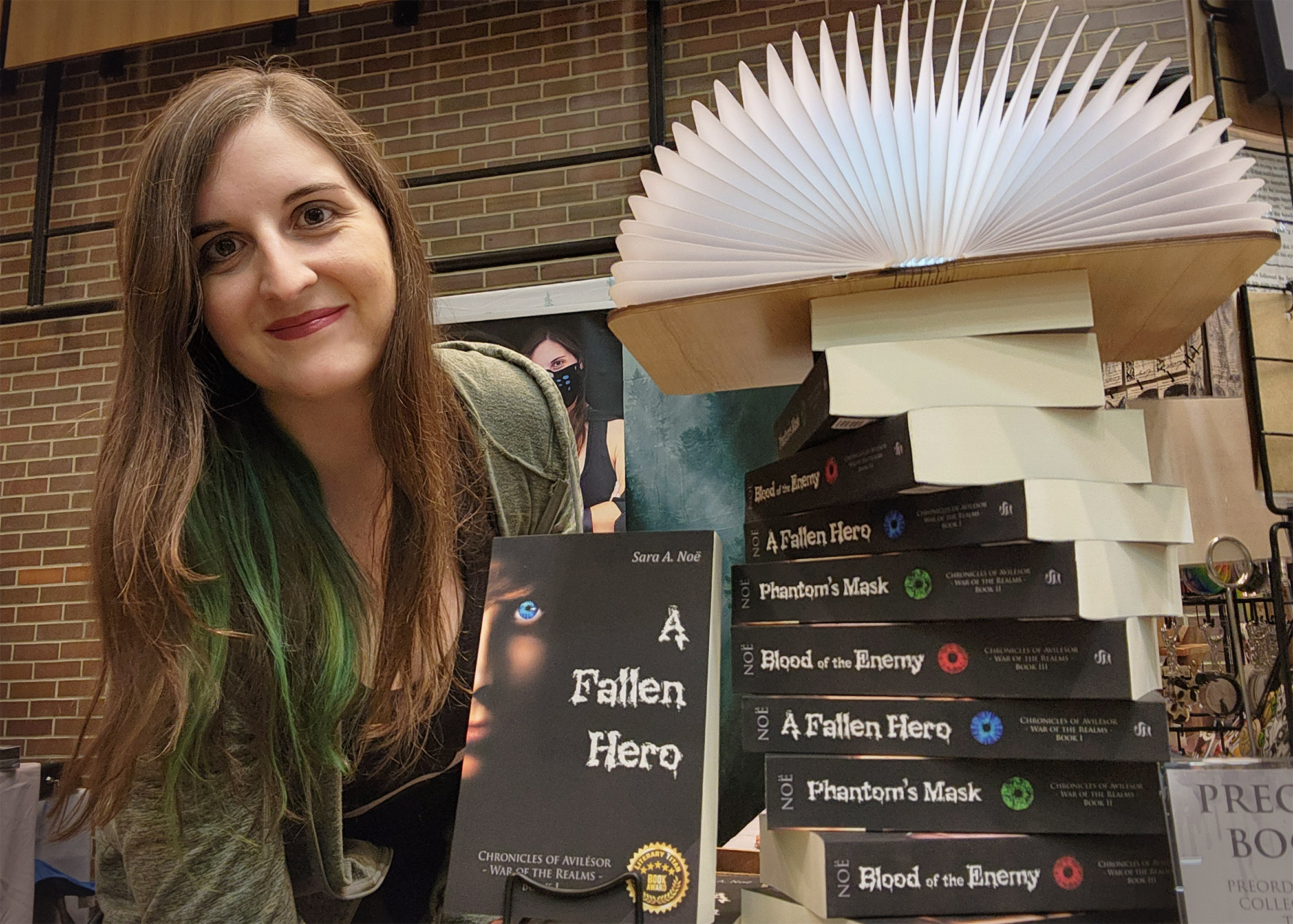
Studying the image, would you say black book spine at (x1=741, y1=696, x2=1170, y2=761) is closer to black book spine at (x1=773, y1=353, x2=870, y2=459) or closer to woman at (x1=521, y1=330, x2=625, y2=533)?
black book spine at (x1=773, y1=353, x2=870, y2=459)

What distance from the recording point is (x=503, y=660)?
2.37 ft

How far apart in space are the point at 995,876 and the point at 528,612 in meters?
0.40

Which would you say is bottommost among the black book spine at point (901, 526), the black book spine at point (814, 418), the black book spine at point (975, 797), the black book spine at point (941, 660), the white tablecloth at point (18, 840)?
the white tablecloth at point (18, 840)

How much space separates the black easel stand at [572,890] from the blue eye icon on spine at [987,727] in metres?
0.26

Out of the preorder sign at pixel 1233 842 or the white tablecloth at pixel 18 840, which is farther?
the white tablecloth at pixel 18 840

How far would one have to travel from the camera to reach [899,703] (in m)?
0.69

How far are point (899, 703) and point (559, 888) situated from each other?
0.28m

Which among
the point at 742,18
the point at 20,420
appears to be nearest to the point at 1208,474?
the point at 742,18

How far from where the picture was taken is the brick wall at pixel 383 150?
3414mm

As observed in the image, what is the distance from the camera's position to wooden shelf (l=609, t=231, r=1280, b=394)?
0.68m

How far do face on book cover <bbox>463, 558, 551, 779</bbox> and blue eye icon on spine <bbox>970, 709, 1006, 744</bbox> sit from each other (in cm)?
33

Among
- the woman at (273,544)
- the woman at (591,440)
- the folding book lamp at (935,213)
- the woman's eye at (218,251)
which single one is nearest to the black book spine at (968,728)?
the folding book lamp at (935,213)

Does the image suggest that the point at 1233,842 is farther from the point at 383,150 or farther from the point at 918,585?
the point at 383,150

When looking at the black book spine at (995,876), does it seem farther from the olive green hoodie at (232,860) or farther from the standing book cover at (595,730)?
the olive green hoodie at (232,860)
